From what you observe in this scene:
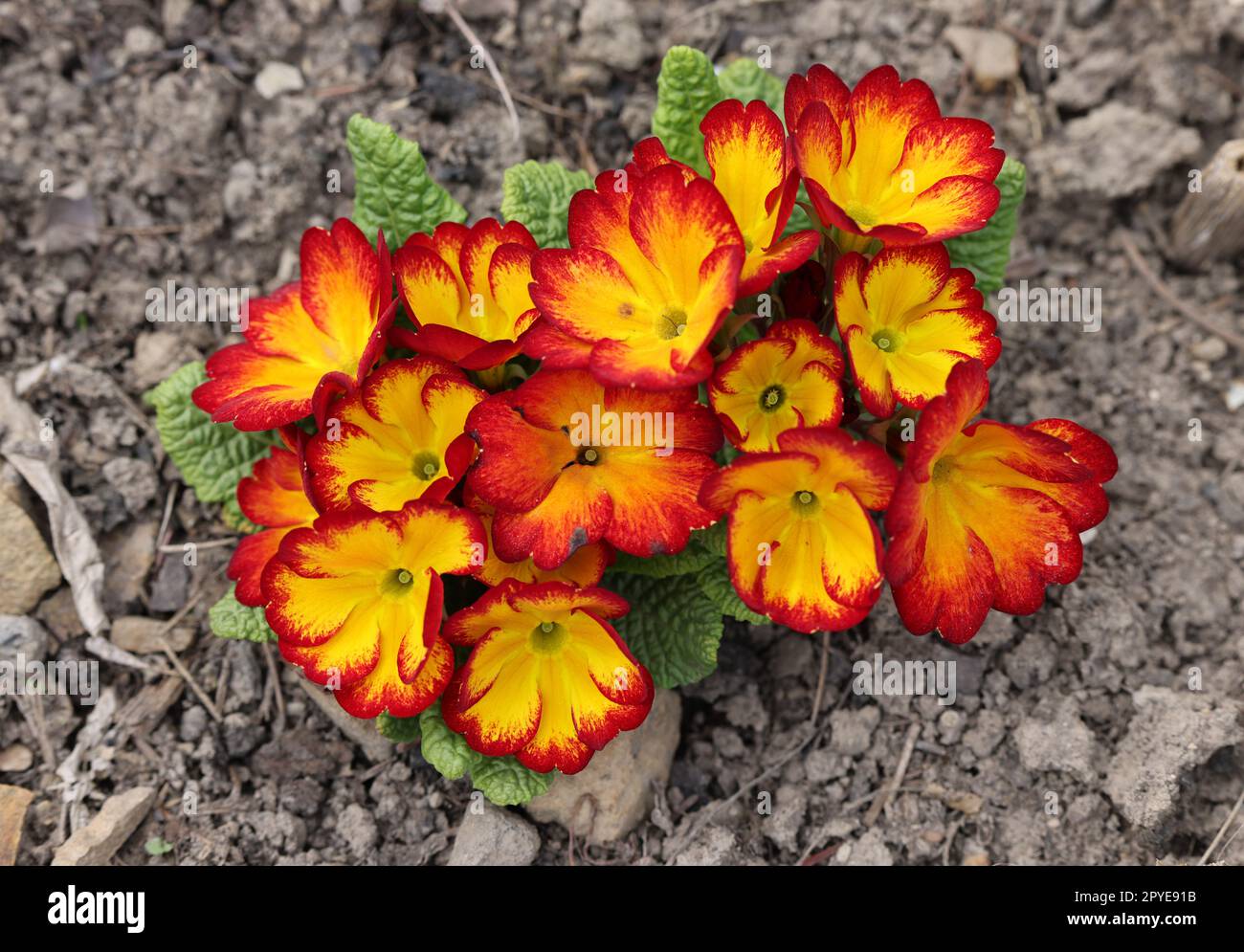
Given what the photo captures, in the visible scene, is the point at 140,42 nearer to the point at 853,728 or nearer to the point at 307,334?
the point at 307,334

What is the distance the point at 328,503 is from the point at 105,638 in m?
1.26

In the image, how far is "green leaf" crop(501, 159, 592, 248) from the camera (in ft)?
10.9

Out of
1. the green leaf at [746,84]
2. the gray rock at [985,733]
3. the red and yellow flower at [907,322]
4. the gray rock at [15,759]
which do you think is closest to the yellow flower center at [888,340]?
the red and yellow flower at [907,322]

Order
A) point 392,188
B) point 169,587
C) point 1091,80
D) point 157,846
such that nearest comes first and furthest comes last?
point 157,846, point 392,188, point 169,587, point 1091,80

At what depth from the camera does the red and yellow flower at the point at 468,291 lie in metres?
2.74

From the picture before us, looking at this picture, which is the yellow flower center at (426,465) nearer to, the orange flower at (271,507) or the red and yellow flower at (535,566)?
the red and yellow flower at (535,566)

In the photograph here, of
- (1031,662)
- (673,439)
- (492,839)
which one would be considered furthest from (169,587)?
(1031,662)

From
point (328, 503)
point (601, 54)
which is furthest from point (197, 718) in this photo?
point (601, 54)

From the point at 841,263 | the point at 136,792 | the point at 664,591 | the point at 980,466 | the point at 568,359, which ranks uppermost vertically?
the point at 841,263

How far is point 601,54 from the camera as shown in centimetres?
427

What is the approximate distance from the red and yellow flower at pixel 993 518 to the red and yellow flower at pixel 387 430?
1.03m

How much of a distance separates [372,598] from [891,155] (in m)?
1.61

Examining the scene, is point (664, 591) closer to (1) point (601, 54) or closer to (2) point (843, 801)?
(2) point (843, 801)

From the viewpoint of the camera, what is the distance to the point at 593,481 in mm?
2646
